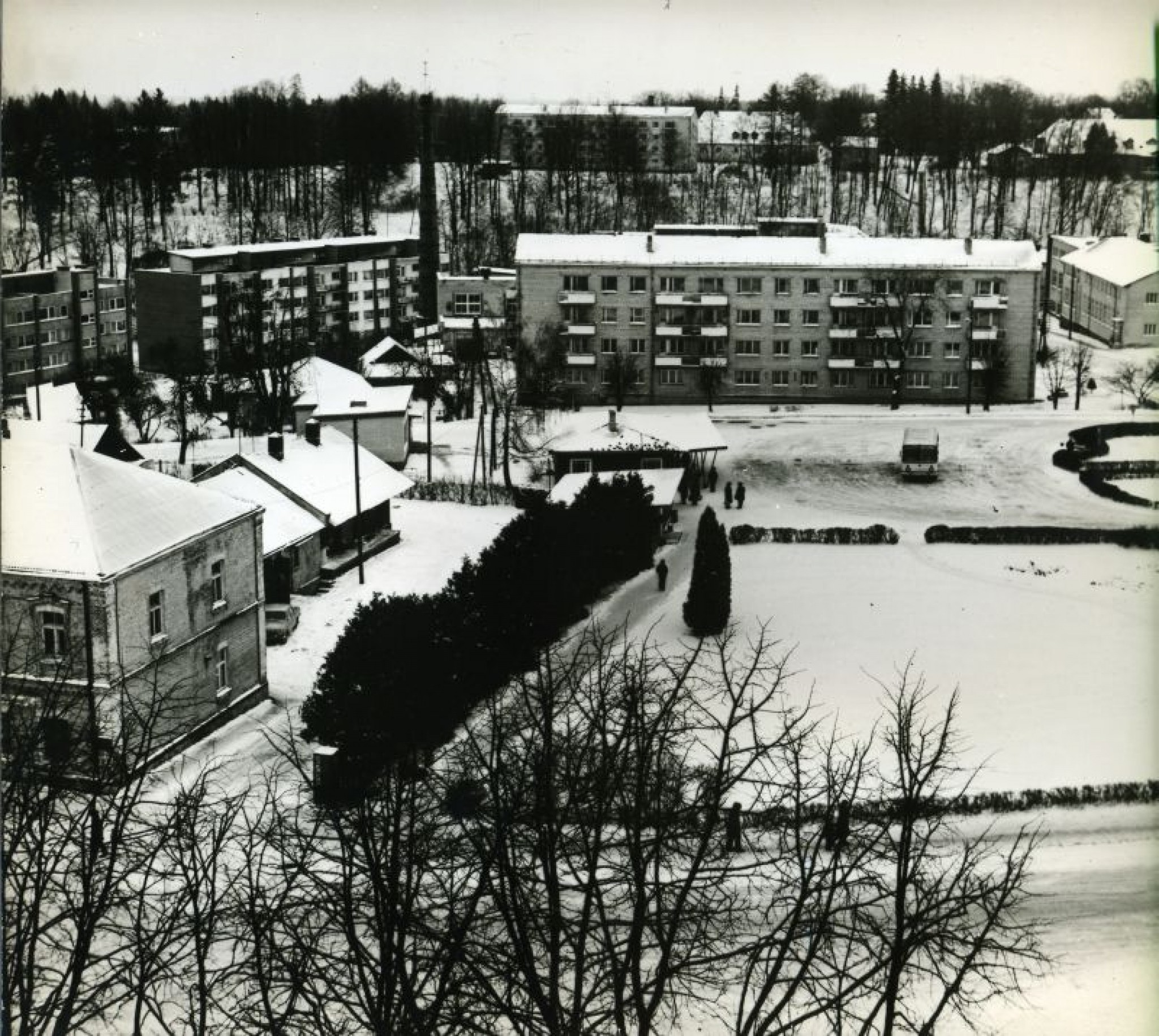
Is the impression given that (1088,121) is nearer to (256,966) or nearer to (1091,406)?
(1091,406)

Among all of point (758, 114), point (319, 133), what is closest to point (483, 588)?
point (319, 133)

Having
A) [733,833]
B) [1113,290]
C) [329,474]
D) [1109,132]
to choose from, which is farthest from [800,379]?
[1109,132]

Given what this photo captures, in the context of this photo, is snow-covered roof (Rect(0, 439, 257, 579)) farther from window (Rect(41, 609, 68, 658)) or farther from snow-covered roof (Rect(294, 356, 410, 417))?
snow-covered roof (Rect(294, 356, 410, 417))

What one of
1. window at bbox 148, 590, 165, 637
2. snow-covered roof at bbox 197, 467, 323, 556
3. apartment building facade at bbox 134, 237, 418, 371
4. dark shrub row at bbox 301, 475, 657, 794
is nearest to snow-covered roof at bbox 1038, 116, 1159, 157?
apartment building facade at bbox 134, 237, 418, 371

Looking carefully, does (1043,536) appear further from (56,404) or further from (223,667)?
(56,404)

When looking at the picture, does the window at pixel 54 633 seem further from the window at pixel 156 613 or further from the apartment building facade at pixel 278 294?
the apartment building facade at pixel 278 294
